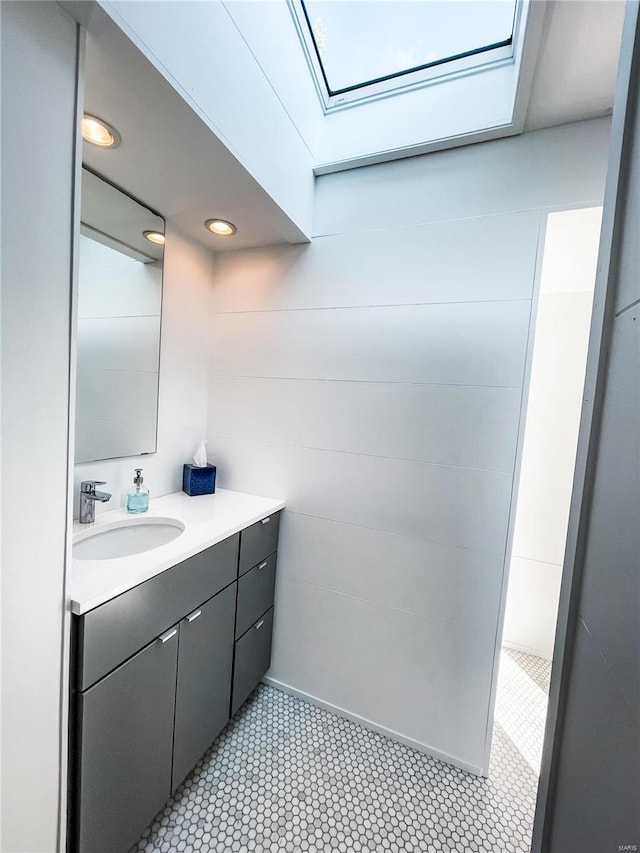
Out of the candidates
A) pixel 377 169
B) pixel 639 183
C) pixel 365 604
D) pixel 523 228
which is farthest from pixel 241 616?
pixel 377 169

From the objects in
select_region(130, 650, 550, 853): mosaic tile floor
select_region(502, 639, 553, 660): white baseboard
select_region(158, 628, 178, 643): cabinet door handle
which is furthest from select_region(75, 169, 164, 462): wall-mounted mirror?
select_region(502, 639, 553, 660): white baseboard

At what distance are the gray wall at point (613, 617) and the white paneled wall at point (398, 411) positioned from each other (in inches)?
30.7

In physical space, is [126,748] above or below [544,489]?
below

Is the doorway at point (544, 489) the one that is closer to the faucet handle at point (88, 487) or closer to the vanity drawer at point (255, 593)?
the vanity drawer at point (255, 593)

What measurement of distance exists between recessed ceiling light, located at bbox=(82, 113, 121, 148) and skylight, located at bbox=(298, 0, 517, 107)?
3.19 ft

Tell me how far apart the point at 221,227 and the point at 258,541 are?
4.65 ft

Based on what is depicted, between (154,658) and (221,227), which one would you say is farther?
(221,227)

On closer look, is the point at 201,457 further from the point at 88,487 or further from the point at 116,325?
the point at 116,325

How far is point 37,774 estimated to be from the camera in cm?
79

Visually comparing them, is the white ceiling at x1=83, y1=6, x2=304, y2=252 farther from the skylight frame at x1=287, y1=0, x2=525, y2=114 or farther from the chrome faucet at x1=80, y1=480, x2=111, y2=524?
the chrome faucet at x1=80, y1=480, x2=111, y2=524

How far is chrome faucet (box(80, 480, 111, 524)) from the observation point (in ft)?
4.12

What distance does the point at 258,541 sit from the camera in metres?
1.54

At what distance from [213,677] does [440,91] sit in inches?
95.8

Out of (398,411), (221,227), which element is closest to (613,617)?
(398,411)
